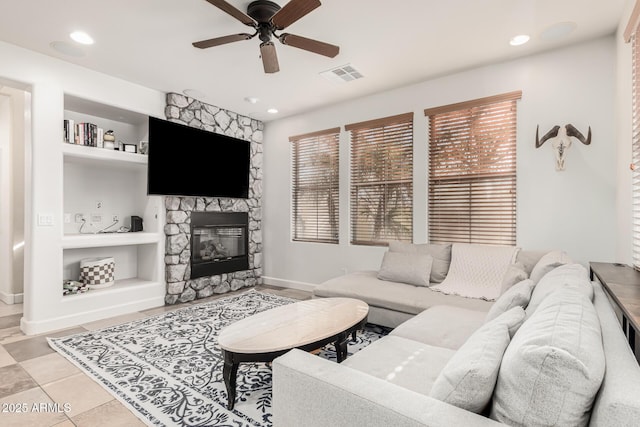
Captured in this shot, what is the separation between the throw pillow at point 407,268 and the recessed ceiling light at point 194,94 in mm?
3224

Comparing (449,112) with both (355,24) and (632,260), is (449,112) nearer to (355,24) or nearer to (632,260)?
(355,24)

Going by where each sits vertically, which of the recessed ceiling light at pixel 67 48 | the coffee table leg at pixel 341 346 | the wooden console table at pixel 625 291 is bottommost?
the coffee table leg at pixel 341 346

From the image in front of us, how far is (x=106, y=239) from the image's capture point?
3824 millimetres

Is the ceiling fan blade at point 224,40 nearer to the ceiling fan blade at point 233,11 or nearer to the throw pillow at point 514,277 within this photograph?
the ceiling fan blade at point 233,11

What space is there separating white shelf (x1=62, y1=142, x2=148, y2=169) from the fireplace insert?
985 millimetres

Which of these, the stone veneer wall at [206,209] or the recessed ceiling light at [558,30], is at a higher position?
the recessed ceiling light at [558,30]

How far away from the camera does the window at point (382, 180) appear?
4.18m

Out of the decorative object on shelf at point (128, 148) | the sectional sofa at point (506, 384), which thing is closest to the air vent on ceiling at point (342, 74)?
A: the decorative object on shelf at point (128, 148)

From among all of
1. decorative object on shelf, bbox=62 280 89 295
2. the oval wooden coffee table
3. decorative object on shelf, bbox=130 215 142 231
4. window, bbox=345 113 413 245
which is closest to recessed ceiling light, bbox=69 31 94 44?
decorative object on shelf, bbox=130 215 142 231

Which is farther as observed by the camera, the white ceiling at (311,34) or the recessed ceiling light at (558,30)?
the recessed ceiling light at (558,30)

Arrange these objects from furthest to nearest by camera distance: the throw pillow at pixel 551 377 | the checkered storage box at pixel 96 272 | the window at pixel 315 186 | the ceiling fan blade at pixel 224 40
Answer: the window at pixel 315 186
the checkered storage box at pixel 96 272
the ceiling fan blade at pixel 224 40
the throw pillow at pixel 551 377

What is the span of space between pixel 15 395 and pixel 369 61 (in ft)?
13.0

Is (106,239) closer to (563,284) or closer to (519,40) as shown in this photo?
(563,284)

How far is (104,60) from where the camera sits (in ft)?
11.4
